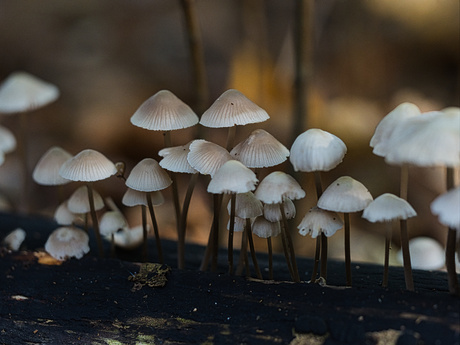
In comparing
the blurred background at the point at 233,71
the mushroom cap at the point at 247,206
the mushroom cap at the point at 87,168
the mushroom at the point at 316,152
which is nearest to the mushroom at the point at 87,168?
the mushroom cap at the point at 87,168

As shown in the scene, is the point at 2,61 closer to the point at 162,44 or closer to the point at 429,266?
the point at 162,44

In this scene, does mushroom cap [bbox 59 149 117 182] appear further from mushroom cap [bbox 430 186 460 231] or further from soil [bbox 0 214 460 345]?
mushroom cap [bbox 430 186 460 231]

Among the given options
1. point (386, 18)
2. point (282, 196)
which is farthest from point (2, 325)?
point (386, 18)

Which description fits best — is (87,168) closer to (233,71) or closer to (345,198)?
(345,198)

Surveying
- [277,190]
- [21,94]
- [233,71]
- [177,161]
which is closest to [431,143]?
[277,190]

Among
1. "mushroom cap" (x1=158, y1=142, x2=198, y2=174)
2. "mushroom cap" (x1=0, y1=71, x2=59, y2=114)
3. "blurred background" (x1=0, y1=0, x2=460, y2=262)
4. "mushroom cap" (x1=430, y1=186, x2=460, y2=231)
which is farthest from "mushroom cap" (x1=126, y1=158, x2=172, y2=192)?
"blurred background" (x1=0, y1=0, x2=460, y2=262)

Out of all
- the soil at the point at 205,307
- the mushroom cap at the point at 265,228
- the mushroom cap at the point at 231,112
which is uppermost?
the mushroom cap at the point at 231,112

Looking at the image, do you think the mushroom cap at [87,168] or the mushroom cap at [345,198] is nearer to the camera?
the mushroom cap at [345,198]

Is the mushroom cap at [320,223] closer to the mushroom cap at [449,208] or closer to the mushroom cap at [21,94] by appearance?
the mushroom cap at [449,208]
